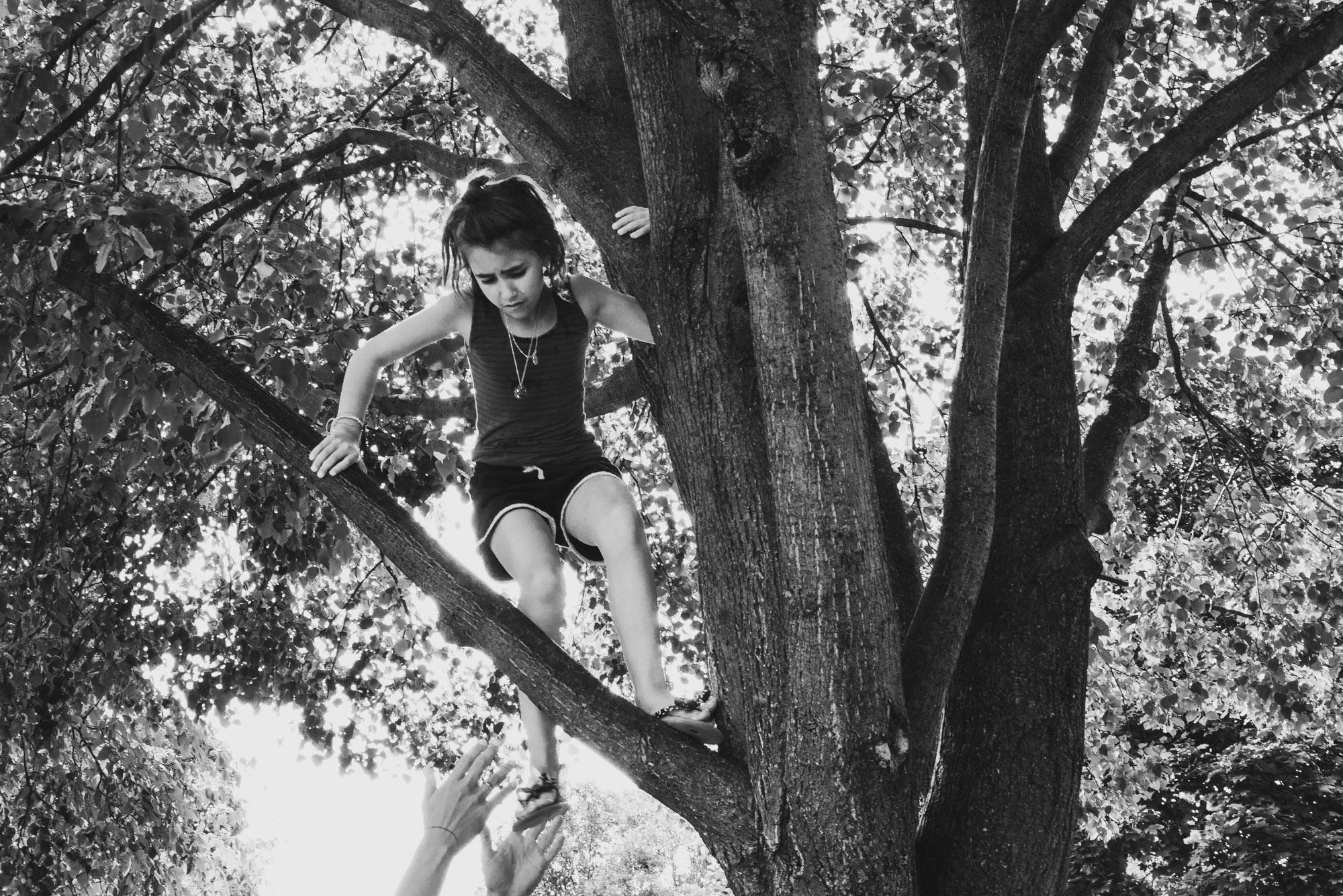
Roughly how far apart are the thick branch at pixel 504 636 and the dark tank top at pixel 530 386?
61 cm

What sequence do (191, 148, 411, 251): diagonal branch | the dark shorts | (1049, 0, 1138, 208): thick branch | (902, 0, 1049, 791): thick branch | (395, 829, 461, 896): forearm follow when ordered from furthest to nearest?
(191, 148, 411, 251): diagonal branch, (1049, 0, 1138, 208): thick branch, the dark shorts, (902, 0, 1049, 791): thick branch, (395, 829, 461, 896): forearm

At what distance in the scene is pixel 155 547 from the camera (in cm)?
692

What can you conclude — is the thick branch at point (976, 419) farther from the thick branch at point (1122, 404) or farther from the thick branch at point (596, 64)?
the thick branch at point (596, 64)

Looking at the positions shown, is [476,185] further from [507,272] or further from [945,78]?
[945,78]

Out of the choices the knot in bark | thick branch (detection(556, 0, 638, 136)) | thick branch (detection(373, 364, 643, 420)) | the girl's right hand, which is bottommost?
the girl's right hand

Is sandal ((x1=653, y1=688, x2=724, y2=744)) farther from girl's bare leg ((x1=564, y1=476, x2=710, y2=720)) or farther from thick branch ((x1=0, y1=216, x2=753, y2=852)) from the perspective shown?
girl's bare leg ((x1=564, y1=476, x2=710, y2=720))

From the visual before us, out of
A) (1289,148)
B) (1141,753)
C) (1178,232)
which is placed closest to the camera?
(1178,232)

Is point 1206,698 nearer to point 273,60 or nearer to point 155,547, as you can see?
point 155,547

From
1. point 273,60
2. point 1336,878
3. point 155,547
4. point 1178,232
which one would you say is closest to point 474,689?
point 155,547

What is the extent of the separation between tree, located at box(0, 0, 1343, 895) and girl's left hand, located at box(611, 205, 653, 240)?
0.03 metres

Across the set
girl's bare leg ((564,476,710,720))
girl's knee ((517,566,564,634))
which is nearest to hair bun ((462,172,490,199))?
girl's bare leg ((564,476,710,720))

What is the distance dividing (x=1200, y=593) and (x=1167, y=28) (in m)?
3.19

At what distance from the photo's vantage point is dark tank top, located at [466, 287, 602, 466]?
315 centimetres

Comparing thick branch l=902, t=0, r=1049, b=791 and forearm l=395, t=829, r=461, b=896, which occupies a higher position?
thick branch l=902, t=0, r=1049, b=791
